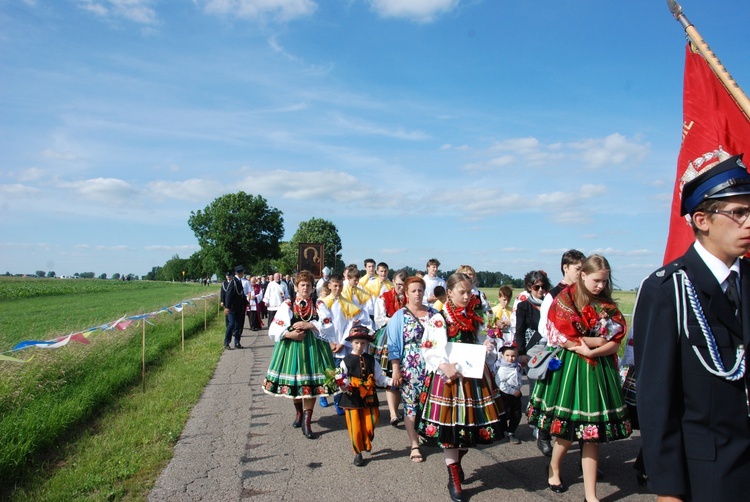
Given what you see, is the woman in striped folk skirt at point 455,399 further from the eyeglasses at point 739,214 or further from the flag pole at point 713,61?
the eyeglasses at point 739,214

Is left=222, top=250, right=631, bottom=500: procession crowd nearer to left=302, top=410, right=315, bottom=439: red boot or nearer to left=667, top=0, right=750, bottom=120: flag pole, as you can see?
left=302, top=410, right=315, bottom=439: red boot

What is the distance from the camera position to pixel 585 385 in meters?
4.63

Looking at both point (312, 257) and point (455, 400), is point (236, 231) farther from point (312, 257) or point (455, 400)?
point (455, 400)

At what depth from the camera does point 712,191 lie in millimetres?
2162

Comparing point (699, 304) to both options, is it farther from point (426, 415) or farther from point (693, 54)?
point (693, 54)

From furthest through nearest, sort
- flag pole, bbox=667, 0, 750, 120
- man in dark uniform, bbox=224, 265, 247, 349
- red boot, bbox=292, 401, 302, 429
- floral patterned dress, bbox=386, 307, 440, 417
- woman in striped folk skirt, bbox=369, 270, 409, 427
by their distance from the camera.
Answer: man in dark uniform, bbox=224, 265, 247, 349
woman in striped folk skirt, bbox=369, 270, 409, 427
red boot, bbox=292, 401, 302, 429
floral patterned dress, bbox=386, 307, 440, 417
flag pole, bbox=667, 0, 750, 120

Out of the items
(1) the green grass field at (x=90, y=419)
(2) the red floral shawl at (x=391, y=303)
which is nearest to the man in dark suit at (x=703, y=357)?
(1) the green grass field at (x=90, y=419)

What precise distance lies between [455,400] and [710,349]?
2.96m

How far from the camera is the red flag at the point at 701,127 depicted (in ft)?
16.6

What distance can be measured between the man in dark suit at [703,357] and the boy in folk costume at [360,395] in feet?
13.1

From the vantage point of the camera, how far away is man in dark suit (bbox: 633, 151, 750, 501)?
2016 millimetres

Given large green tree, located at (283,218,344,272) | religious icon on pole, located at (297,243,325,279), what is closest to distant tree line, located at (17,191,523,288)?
large green tree, located at (283,218,344,272)

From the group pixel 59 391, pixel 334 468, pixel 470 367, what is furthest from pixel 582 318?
pixel 59 391

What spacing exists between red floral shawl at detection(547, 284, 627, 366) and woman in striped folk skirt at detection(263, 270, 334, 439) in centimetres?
318
